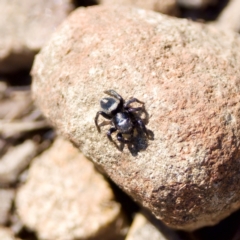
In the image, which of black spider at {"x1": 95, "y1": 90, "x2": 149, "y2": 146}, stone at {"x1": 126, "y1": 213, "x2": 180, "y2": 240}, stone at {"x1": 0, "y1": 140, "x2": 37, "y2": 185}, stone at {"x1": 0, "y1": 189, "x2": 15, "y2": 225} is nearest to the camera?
black spider at {"x1": 95, "y1": 90, "x2": 149, "y2": 146}

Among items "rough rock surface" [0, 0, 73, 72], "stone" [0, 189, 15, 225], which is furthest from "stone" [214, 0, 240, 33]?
"stone" [0, 189, 15, 225]

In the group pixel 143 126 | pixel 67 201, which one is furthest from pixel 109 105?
pixel 67 201

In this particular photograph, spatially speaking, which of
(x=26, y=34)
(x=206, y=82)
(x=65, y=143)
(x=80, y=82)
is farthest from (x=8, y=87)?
(x=206, y=82)

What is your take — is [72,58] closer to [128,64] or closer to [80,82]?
[80,82]

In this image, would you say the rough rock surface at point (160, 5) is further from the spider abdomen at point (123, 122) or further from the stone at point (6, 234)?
the stone at point (6, 234)

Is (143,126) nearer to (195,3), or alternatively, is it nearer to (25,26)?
(195,3)

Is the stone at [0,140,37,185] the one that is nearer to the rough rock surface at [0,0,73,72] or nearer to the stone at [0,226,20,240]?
the stone at [0,226,20,240]
